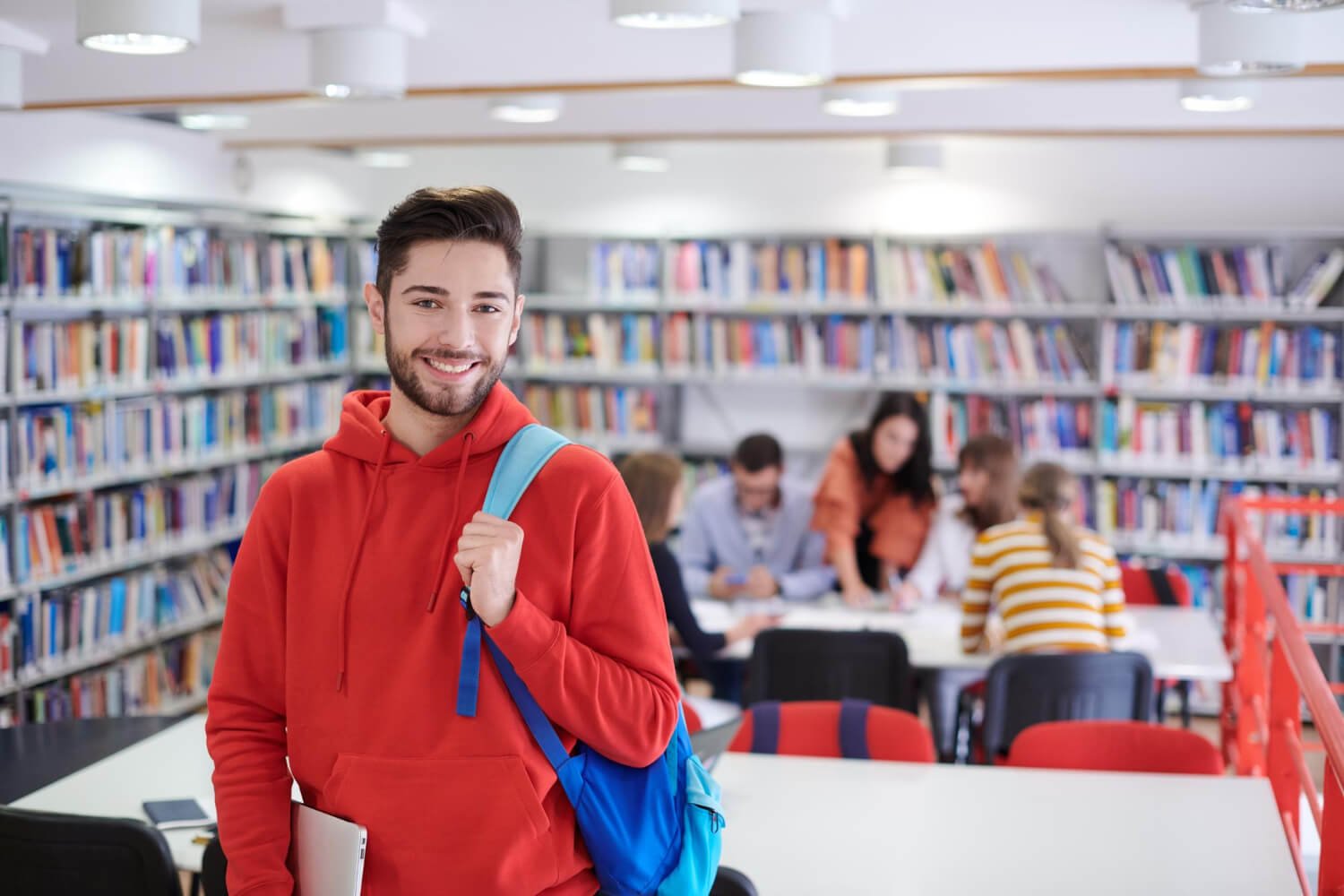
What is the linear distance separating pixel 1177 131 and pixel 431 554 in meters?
4.51

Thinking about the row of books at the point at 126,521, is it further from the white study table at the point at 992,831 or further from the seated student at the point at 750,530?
the white study table at the point at 992,831

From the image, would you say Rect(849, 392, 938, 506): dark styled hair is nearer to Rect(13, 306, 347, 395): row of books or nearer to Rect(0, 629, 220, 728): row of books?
Rect(0, 629, 220, 728): row of books

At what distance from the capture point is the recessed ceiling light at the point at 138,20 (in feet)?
9.58

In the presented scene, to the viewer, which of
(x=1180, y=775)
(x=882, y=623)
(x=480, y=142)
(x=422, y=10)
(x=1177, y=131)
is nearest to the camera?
(x=1180, y=775)

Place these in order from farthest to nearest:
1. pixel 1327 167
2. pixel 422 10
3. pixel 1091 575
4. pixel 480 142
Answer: pixel 1327 167 < pixel 480 142 < pixel 1091 575 < pixel 422 10

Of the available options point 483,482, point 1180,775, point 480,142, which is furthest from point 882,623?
point 483,482

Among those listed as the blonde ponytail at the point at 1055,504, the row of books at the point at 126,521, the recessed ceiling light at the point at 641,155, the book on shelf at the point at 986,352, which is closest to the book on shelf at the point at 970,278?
the book on shelf at the point at 986,352

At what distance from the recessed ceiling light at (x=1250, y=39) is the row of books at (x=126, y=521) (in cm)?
409

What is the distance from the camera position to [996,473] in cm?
474

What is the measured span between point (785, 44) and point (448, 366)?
1.97 metres

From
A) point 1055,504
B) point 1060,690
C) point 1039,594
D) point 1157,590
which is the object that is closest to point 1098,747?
point 1060,690

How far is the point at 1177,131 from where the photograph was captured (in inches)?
208

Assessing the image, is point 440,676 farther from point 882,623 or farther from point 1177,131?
point 1177,131

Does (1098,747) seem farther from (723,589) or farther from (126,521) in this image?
(126,521)
